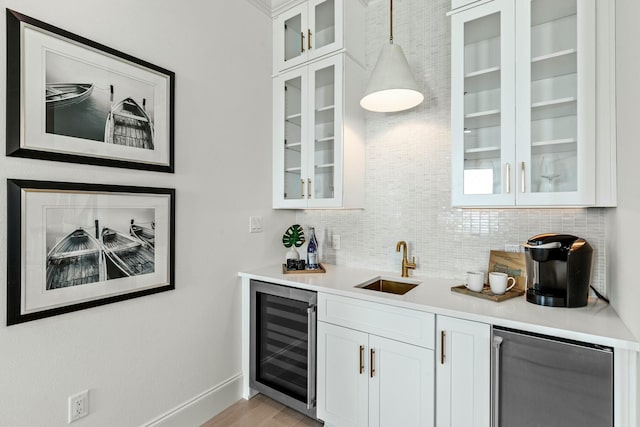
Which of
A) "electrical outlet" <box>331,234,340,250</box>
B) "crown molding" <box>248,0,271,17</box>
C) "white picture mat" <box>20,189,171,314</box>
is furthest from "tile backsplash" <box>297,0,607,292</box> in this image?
"white picture mat" <box>20,189,171,314</box>

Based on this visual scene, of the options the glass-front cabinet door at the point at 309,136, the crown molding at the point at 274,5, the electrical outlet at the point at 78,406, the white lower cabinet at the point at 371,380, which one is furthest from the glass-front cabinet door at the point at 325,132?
the electrical outlet at the point at 78,406

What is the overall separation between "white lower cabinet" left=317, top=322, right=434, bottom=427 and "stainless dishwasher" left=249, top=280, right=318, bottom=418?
94 mm

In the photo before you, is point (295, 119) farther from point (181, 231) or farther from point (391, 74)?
point (181, 231)

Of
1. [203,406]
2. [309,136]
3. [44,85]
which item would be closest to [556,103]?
[309,136]

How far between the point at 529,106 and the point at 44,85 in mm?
2183

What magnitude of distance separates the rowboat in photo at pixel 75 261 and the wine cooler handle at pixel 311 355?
1104 millimetres

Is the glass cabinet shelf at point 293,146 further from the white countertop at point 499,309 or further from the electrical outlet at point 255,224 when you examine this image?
the white countertop at point 499,309

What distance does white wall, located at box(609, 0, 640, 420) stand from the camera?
1138mm

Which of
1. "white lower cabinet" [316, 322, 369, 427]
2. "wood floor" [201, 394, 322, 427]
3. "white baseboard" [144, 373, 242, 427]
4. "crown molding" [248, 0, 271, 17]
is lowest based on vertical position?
"wood floor" [201, 394, 322, 427]

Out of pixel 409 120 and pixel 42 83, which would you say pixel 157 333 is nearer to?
pixel 42 83

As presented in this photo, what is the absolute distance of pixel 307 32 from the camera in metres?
2.29

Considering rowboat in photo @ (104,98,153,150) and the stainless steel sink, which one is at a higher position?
rowboat in photo @ (104,98,153,150)

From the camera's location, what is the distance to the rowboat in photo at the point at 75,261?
136cm

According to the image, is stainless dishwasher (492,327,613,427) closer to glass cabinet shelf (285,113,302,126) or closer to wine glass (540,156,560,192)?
wine glass (540,156,560,192)
